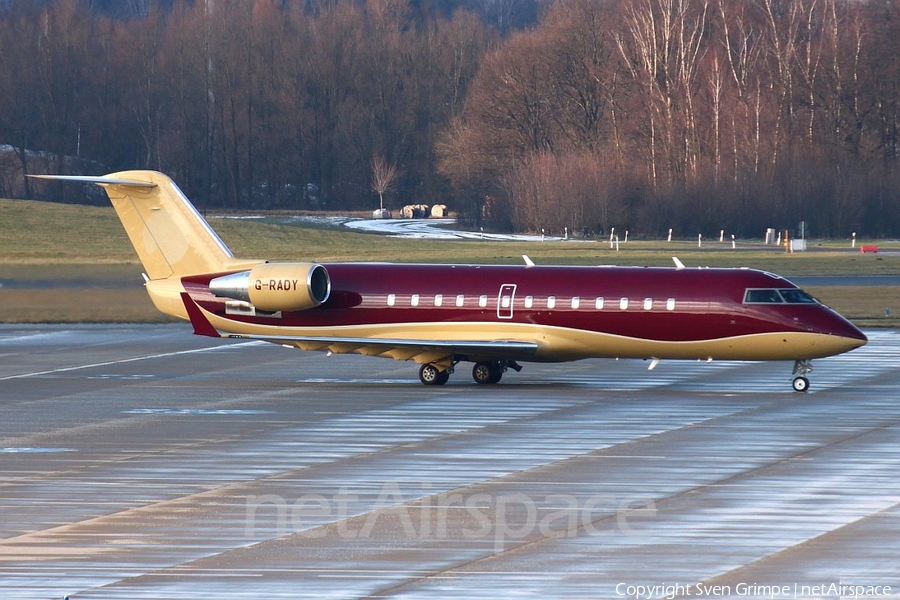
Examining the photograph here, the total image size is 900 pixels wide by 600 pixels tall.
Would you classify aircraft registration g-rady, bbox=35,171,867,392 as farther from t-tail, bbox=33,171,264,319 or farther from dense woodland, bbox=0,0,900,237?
dense woodland, bbox=0,0,900,237

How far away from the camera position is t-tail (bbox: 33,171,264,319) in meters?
30.0

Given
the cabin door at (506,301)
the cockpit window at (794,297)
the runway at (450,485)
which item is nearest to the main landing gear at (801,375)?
the runway at (450,485)

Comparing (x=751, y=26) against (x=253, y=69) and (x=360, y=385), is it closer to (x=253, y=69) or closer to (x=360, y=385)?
(x=253, y=69)

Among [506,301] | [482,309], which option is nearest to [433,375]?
[482,309]

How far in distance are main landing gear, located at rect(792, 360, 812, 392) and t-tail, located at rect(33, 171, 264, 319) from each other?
11.7m

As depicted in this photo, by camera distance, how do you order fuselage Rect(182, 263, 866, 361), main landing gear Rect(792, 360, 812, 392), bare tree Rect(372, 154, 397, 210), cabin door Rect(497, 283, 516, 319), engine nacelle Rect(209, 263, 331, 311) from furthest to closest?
bare tree Rect(372, 154, 397, 210)
engine nacelle Rect(209, 263, 331, 311)
cabin door Rect(497, 283, 516, 319)
main landing gear Rect(792, 360, 812, 392)
fuselage Rect(182, 263, 866, 361)

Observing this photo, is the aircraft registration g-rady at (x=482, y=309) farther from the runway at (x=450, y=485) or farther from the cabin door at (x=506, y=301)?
the runway at (x=450, y=485)

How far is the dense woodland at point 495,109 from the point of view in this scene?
9256cm

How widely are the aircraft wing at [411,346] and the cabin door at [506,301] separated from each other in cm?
60

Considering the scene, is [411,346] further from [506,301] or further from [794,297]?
[794,297]

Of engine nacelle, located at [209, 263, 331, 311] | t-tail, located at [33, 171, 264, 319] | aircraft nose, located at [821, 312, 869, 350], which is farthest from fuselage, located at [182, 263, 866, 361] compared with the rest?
t-tail, located at [33, 171, 264, 319]

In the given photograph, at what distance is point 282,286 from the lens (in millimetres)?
28156

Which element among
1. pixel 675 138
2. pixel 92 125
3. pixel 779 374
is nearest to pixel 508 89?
pixel 675 138

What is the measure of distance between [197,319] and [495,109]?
273 ft
